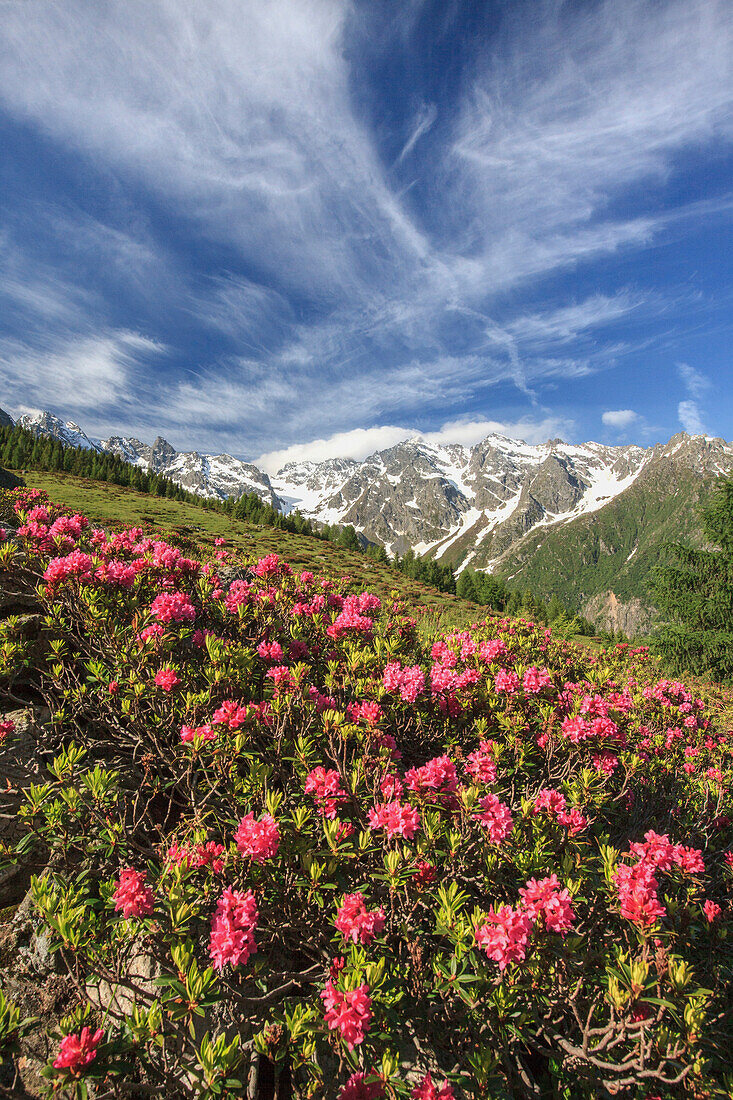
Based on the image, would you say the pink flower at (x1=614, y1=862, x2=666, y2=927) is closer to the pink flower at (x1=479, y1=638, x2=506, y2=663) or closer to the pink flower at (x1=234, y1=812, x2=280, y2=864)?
the pink flower at (x1=234, y1=812, x2=280, y2=864)

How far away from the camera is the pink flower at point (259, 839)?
2.21 m

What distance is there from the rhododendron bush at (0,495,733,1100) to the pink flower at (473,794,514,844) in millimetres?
14

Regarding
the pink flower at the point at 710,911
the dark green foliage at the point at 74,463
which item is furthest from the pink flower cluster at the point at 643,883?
the dark green foliage at the point at 74,463

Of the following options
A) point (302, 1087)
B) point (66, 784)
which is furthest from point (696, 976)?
point (66, 784)

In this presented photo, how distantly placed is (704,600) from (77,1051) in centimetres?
1905

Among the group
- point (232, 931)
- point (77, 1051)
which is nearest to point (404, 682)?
point (232, 931)

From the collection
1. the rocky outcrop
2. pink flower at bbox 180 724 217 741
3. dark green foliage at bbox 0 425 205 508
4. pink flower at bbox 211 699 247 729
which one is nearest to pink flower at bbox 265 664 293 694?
pink flower at bbox 211 699 247 729

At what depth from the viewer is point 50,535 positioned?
4469 mm

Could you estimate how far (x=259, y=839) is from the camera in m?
2.21

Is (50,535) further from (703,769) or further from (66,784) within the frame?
(703,769)

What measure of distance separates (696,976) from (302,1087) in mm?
2686

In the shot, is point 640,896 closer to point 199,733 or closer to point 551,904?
point 551,904

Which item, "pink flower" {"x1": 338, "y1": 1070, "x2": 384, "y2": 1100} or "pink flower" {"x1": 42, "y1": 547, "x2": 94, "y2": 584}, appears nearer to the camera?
"pink flower" {"x1": 338, "y1": 1070, "x2": 384, "y2": 1100}

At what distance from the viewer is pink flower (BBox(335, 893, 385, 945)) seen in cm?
204
